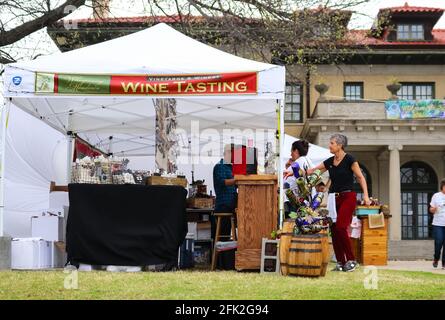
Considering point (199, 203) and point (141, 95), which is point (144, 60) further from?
point (199, 203)

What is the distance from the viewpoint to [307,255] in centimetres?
848

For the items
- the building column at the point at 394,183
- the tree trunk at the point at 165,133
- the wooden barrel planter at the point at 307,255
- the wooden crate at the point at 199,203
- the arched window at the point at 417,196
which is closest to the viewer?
the wooden barrel planter at the point at 307,255

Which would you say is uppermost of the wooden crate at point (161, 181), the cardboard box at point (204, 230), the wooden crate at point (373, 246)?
the wooden crate at point (161, 181)

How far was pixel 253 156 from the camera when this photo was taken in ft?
34.6

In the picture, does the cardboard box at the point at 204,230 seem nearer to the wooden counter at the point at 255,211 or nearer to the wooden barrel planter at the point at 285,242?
the wooden counter at the point at 255,211

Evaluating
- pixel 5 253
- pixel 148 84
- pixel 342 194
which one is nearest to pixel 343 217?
pixel 342 194

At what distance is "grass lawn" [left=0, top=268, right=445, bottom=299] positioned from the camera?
21.7ft

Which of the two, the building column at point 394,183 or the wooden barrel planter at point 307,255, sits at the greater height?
the building column at point 394,183

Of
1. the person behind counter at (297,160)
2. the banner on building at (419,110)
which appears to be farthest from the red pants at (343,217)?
the banner on building at (419,110)

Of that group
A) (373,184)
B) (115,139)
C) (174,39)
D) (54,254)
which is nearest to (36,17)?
(115,139)

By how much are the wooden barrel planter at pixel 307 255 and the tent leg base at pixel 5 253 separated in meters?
4.04

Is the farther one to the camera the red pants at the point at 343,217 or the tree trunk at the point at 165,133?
the tree trunk at the point at 165,133

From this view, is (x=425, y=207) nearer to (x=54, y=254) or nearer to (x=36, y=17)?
(x=36, y=17)

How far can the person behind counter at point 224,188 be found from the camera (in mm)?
10266
